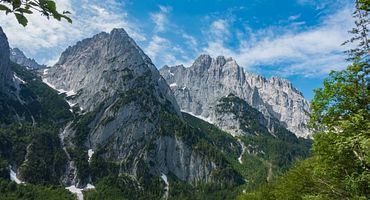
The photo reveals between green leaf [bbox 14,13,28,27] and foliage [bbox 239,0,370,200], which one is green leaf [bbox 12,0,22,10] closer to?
green leaf [bbox 14,13,28,27]

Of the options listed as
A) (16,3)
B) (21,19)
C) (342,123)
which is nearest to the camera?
(16,3)

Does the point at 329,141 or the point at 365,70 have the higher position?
the point at 365,70

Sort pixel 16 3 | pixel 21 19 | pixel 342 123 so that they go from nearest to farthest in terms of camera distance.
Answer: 1. pixel 16 3
2. pixel 21 19
3. pixel 342 123

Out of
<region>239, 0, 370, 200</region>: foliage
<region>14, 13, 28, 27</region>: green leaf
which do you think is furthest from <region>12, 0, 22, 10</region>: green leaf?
<region>239, 0, 370, 200</region>: foliage

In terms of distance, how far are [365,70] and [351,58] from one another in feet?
4.55

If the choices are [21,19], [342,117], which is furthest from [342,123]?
[21,19]

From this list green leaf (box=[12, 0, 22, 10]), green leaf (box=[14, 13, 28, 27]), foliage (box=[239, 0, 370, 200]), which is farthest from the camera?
foliage (box=[239, 0, 370, 200])

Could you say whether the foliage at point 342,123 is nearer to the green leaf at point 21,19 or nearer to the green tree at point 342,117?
the green tree at point 342,117

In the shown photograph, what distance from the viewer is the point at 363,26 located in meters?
23.7

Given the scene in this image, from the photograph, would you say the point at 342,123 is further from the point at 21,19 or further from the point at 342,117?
the point at 21,19

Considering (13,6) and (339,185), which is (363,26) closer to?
(339,185)

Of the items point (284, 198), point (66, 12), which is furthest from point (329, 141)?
point (284, 198)

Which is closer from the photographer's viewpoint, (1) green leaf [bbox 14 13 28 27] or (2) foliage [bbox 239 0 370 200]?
(1) green leaf [bbox 14 13 28 27]

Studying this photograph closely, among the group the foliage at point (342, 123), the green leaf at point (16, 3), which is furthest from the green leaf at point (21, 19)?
the foliage at point (342, 123)
